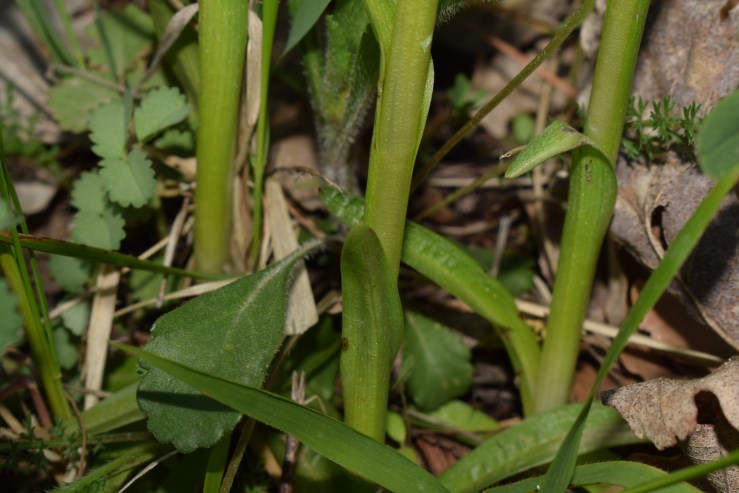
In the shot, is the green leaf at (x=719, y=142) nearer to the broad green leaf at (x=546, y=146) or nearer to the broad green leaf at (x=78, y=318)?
the broad green leaf at (x=546, y=146)

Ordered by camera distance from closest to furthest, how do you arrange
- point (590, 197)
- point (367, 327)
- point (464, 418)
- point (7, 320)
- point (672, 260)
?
point (672, 260), point (7, 320), point (367, 327), point (590, 197), point (464, 418)

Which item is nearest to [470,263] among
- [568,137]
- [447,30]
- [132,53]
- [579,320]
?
[579,320]

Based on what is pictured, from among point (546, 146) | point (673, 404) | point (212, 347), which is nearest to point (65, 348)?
point (212, 347)

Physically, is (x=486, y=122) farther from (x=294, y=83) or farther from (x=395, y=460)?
(x=395, y=460)

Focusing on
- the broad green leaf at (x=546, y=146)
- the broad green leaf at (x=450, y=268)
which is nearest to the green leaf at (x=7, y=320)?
the broad green leaf at (x=450, y=268)

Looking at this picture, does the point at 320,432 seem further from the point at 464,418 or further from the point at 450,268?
the point at 464,418
